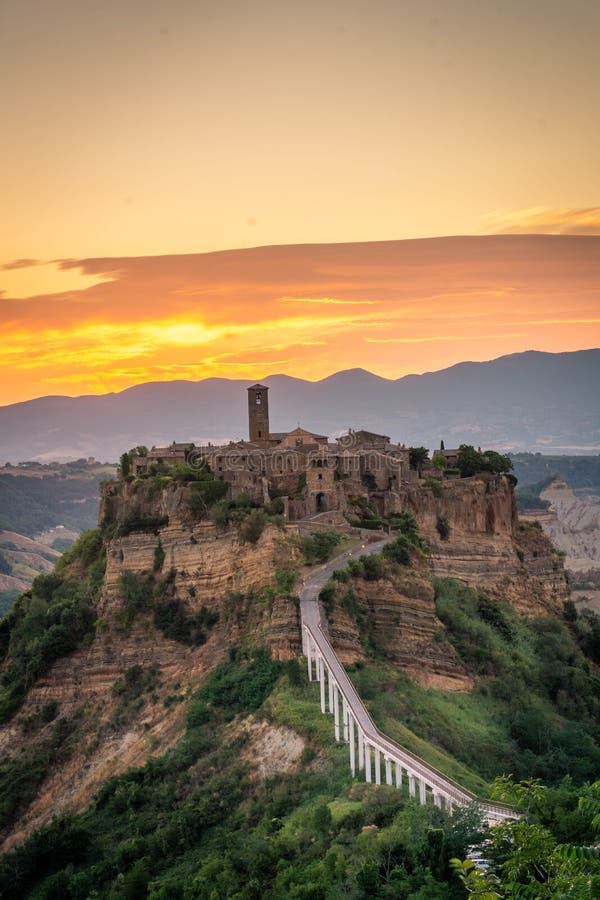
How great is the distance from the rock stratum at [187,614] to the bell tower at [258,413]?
962 centimetres

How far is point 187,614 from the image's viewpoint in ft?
178

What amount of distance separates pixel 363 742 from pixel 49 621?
88.7 ft

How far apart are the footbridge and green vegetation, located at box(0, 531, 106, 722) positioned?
1556 cm

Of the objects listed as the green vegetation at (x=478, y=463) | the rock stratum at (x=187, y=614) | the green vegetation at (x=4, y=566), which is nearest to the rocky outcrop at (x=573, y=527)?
the green vegetation at (x=4, y=566)

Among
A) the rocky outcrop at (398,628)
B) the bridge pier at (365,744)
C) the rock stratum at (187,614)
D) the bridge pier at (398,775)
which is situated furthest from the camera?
the rock stratum at (187,614)

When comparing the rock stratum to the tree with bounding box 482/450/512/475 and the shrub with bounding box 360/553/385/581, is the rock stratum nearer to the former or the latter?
the shrub with bounding box 360/553/385/581

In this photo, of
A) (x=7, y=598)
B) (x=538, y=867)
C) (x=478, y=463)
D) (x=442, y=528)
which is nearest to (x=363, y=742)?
(x=538, y=867)

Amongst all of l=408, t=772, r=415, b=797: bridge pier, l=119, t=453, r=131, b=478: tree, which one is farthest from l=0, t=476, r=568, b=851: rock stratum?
l=408, t=772, r=415, b=797: bridge pier

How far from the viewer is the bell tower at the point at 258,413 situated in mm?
70625

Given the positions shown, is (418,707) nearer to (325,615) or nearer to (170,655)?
(325,615)

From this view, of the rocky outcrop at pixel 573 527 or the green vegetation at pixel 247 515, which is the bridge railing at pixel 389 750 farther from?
the rocky outcrop at pixel 573 527

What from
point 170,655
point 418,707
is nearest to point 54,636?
point 170,655

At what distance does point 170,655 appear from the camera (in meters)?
53.8

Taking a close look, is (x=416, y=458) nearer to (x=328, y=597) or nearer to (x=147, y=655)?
(x=147, y=655)
